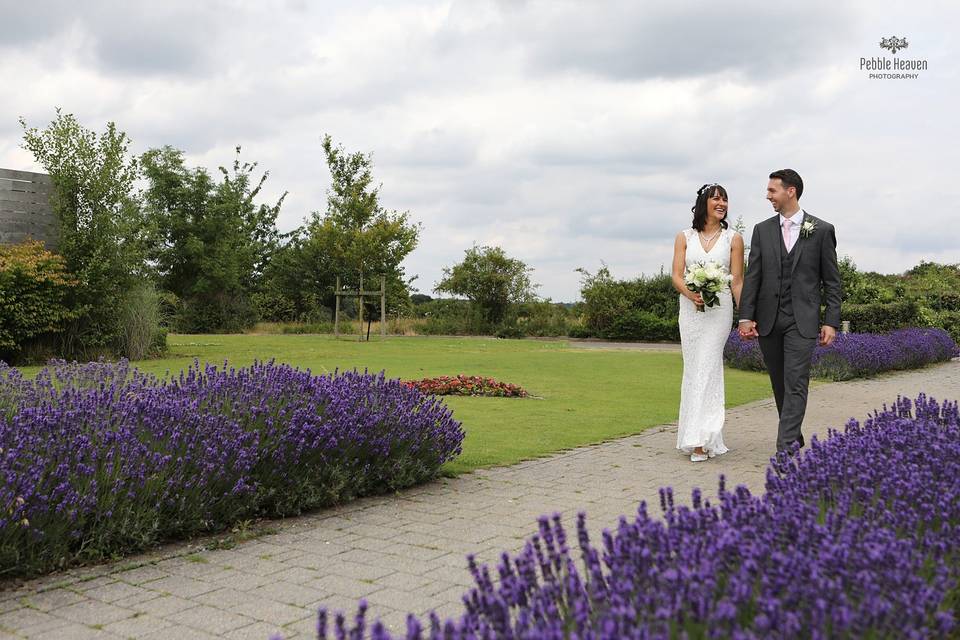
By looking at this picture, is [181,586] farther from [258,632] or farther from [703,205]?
[703,205]

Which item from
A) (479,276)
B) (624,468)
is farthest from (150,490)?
(479,276)

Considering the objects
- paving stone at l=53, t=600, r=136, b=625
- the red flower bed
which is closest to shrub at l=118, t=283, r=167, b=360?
the red flower bed

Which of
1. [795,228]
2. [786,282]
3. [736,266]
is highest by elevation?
[795,228]

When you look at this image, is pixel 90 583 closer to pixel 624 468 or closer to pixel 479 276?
pixel 624 468

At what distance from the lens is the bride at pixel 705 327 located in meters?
8.16

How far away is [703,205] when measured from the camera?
8461 mm

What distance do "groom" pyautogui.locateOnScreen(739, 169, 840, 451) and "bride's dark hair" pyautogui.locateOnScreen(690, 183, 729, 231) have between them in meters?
0.64

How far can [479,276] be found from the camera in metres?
39.8

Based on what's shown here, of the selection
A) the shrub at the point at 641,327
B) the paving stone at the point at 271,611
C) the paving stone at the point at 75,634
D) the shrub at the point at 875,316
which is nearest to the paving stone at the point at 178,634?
the paving stone at the point at 75,634

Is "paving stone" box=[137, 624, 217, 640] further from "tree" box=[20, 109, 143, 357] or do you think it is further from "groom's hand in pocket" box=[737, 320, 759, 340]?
"tree" box=[20, 109, 143, 357]

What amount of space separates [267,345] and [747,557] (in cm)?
2460

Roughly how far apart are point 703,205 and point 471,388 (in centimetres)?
637

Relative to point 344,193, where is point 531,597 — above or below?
below

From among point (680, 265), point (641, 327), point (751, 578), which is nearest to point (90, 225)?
point (680, 265)
